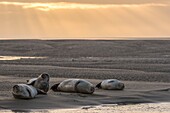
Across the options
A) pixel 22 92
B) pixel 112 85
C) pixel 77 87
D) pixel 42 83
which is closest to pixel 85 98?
pixel 77 87

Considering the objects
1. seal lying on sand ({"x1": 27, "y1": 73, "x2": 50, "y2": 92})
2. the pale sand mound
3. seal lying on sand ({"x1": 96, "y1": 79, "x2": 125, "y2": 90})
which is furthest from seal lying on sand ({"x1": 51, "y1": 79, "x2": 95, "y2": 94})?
seal lying on sand ({"x1": 96, "y1": 79, "x2": 125, "y2": 90})

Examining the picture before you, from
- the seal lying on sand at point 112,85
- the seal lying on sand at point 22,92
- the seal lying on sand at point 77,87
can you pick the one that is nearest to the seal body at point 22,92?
the seal lying on sand at point 22,92

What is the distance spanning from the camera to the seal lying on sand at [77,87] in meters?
16.6

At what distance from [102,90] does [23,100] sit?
4.05 m

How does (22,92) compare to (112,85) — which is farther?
(112,85)

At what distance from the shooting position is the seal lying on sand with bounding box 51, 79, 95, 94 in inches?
653

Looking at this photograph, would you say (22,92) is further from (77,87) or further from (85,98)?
(77,87)

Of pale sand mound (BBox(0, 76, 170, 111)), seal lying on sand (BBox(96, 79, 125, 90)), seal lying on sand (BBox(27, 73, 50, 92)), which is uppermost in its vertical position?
seal lying on sand (BBox(27, 73, 50, 92))

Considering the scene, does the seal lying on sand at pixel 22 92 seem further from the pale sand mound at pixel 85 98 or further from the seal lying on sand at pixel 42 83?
the seal lying on sand at pixel 42 83

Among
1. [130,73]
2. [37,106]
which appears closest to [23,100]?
[37,106]

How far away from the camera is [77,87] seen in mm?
16766

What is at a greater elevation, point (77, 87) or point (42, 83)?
point (42, 83)

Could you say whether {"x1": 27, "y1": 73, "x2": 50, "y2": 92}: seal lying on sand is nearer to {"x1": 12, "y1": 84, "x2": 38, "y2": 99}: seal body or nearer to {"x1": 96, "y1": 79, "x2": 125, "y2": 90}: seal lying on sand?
{"x1": 12, "y1": 84, "x2": 38, "y2": 99}: seal body

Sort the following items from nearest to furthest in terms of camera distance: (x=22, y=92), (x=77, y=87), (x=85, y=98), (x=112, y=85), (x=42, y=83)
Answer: (x=22, y=92) → (x=85, y=98) → (x=42, y=83) → (x=77, y=87) → (x=112, y=85)
